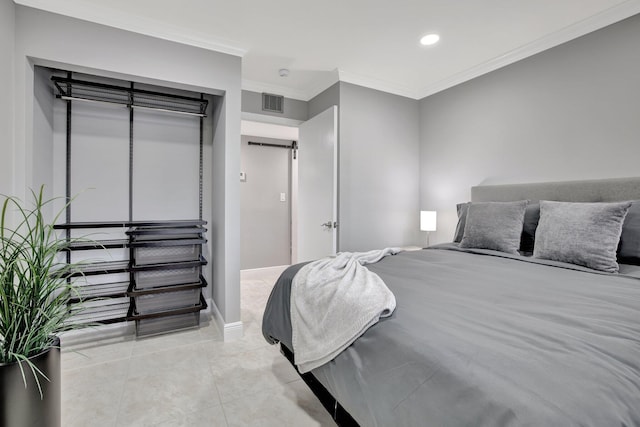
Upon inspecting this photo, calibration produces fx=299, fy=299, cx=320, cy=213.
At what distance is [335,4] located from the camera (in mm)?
2156

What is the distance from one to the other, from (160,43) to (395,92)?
255 cm

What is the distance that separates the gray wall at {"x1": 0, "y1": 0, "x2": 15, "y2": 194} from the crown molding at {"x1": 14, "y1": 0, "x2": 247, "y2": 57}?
192mm

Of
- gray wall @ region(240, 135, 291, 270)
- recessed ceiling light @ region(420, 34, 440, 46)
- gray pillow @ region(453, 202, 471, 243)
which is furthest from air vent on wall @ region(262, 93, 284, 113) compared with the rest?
gray pillow @ region(453, 202, 471, 243)

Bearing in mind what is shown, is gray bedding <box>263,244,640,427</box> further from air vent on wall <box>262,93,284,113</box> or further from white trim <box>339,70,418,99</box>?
air vent on wall <box>262,93,284,113</box>

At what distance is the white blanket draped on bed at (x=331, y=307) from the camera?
120 centimetres

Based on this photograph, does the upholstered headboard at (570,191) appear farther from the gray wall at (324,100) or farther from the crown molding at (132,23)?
the crown molding at (132,23)

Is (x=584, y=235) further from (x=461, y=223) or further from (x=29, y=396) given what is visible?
(x=29, y=396)

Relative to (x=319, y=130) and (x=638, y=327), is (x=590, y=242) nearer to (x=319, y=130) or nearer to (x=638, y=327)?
(x=638, y=327)

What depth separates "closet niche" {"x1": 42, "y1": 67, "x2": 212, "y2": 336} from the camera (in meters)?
2.53

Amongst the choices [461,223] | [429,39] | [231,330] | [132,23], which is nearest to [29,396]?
[231,330]

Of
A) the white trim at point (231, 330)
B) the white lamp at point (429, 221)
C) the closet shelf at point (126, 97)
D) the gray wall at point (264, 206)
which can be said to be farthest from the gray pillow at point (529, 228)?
the gray wall at point (264, 206)

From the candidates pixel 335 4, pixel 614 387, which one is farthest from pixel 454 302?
pixel 335 4

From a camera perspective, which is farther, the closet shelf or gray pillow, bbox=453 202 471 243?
gray pillow, bbox=453 202 471 243

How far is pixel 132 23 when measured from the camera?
225 cm
